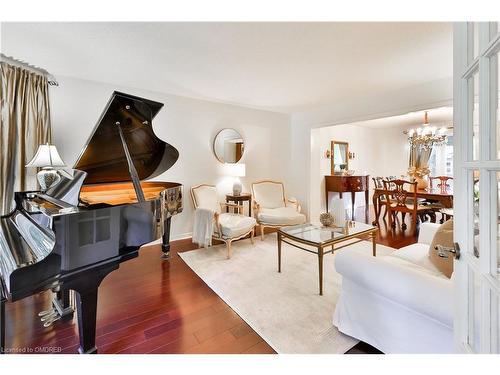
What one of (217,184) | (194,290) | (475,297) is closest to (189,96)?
(217,184)

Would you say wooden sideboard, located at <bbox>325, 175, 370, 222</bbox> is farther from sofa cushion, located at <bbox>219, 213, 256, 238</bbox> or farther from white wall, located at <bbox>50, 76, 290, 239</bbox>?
sofa cushion, located at <bbox>219, 213, 256, 238</bbox>

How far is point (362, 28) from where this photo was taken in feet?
6.71

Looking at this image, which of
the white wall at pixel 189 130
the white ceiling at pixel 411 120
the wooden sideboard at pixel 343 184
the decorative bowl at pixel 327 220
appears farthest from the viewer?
the white ceiling at pixel 411 120

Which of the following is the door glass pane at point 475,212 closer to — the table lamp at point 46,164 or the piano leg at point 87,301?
the piano leg at point 87,301

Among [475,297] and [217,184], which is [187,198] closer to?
[217,184]

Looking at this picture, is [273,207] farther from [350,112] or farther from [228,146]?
[350,112]

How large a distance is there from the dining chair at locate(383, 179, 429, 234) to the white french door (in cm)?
382

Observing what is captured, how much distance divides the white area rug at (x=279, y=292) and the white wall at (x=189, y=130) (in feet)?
4.62

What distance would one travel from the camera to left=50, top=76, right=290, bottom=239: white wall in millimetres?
3123

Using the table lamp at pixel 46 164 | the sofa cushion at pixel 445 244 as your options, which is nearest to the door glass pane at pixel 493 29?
the sofa cushion at pixel 445 244

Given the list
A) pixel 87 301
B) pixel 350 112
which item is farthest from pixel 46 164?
pixel 350 112

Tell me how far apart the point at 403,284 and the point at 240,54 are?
253cm

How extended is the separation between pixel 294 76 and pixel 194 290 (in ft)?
9.65

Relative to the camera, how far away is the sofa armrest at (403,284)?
3.82 ft
